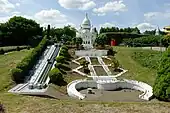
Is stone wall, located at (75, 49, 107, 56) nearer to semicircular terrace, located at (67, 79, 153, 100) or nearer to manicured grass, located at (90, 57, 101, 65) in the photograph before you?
manicured grass, located at (90, 57, 101, 65)

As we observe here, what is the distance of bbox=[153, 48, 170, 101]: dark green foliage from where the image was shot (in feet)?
70.1

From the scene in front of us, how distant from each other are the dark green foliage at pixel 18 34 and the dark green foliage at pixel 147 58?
2565cm

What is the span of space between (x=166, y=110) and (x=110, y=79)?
59.0 feet

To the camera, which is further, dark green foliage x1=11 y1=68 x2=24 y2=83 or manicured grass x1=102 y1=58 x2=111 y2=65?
manicured grass x1=102 y1=58 x2=111 y2=65

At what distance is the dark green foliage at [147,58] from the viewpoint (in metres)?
39.9

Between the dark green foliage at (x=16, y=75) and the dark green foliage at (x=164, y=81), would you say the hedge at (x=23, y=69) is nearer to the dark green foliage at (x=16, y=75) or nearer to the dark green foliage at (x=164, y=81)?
the dark green foliage at (x=16, y=75)

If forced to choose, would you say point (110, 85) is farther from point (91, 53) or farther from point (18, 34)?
point (18, 34)

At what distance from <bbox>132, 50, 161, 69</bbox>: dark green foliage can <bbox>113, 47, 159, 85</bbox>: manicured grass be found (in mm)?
765

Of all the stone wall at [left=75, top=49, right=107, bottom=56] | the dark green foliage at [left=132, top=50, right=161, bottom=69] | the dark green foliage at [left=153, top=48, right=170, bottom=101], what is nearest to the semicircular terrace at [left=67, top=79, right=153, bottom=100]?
the dark green foliage at [left=153, top=48, right=170, bottom=101]

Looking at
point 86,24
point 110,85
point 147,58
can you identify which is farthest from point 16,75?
point 86,24

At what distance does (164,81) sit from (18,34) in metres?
48.0

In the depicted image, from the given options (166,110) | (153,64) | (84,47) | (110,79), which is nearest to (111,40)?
(84,47)

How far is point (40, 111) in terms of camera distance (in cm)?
1476

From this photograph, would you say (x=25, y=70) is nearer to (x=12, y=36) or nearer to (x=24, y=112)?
(x=24, y=112)
